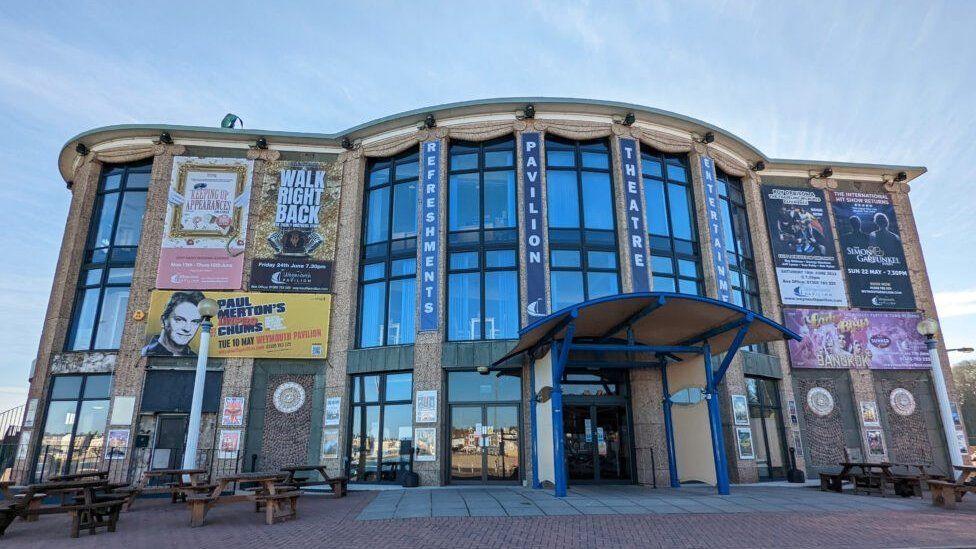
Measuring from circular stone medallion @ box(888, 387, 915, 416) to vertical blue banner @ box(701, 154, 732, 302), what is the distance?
8.35 m

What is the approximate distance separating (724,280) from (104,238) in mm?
22644

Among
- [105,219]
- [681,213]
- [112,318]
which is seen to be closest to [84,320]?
[112,318]

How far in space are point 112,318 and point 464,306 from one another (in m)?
12.6

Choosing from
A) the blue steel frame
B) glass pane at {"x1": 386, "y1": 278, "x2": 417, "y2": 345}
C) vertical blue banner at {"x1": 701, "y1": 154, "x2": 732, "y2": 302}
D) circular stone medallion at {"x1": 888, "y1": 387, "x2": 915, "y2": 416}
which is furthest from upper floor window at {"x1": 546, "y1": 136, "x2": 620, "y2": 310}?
circular stone medallion at {"x1": 888, "y1": 387, "x2": 915, "y2": 416}

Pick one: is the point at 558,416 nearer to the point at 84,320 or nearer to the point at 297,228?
the point at 297,228

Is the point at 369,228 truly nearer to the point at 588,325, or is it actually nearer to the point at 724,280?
the point at 588,325

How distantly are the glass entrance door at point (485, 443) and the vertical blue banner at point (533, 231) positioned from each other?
317 cm

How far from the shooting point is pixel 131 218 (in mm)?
21609

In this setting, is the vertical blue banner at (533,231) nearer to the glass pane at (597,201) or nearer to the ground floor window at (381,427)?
the glass pane at (597,201)

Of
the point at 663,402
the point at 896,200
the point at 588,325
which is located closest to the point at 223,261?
the point at 588,325

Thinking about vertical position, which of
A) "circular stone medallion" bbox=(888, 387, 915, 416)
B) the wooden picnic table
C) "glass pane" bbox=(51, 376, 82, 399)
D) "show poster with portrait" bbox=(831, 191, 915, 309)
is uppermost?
"show poster with portrait" bbox=(831, 191, 915, 309)

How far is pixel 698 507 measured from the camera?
39.2ft

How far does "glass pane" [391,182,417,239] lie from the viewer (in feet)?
67.2

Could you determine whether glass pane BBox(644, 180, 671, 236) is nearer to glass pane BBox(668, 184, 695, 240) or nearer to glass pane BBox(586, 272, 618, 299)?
glass pane BBox(668, 184, 695, 240)
